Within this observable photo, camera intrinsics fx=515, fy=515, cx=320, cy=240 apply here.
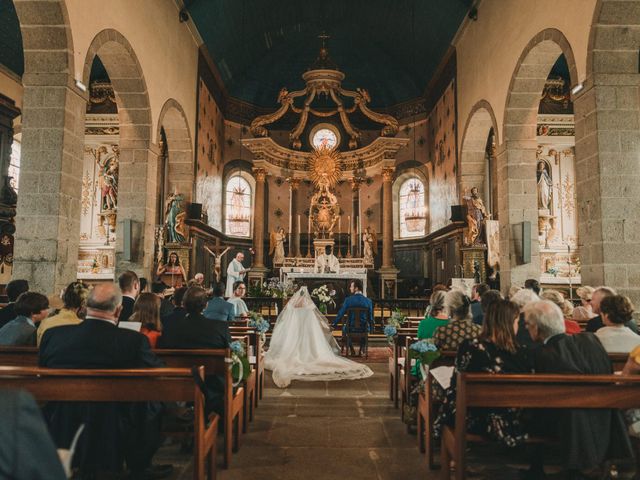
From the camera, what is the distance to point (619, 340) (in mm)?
3719

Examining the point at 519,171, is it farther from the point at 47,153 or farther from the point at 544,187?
the point at 47,153

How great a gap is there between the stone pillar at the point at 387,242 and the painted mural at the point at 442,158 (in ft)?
4.70

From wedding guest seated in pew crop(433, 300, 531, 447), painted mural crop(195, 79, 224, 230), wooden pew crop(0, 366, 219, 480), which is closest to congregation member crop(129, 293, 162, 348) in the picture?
wooden pew crop(0, 366, 219, 480)

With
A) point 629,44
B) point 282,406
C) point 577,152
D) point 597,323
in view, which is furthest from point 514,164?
point 282,406

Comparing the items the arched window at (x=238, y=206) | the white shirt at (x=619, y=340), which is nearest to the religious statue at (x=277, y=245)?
the arched window at (x=238, y=206)

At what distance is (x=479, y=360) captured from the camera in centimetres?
314

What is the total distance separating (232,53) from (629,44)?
42.0 feet

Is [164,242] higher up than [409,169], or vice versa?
[409,169]

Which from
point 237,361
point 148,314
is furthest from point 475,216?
point 148,314

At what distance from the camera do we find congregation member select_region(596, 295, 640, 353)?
363 cm

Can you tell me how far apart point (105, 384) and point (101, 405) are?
0.26 m

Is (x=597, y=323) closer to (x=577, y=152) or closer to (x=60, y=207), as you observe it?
(x=577, y=152)

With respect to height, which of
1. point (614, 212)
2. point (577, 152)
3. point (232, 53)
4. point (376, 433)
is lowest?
point (376, 433)

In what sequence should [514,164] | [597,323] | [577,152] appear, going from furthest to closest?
[514,164] → [577,152] → [597,323]
